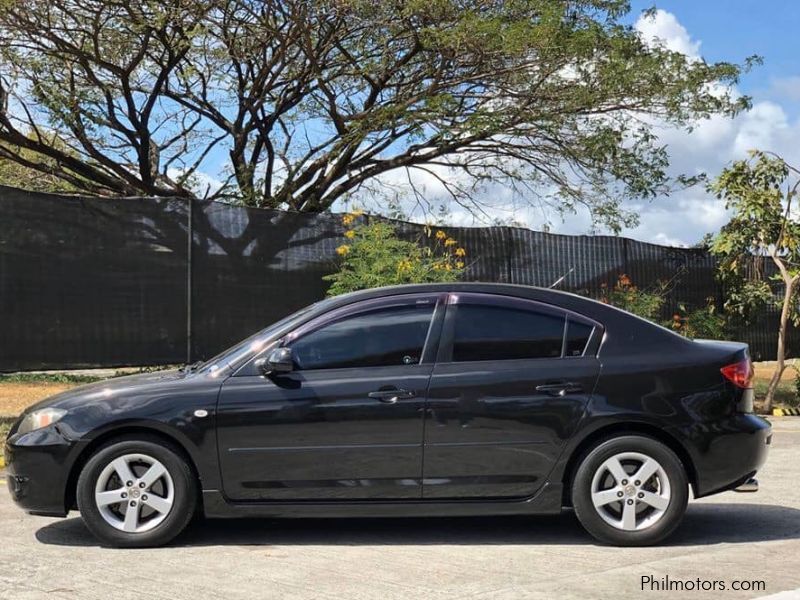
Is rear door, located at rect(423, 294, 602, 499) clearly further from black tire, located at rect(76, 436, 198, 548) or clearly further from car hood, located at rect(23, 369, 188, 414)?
car hood, located at rect(23, 369, 188, 414)

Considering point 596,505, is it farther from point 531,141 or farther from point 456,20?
point 531,141

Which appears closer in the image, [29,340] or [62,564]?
[62,564]

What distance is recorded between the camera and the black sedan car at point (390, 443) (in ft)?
19.3

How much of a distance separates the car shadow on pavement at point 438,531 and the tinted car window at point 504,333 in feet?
3.87

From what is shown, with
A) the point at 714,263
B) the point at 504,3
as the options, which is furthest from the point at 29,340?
the point at 714,263

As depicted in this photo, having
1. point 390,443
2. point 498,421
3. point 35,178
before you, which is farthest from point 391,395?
point 35,178

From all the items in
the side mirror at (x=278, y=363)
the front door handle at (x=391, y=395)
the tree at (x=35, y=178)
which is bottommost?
the front door handle at (x=391, y=395)

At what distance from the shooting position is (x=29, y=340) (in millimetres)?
10586

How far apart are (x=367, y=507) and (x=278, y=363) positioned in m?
1.01

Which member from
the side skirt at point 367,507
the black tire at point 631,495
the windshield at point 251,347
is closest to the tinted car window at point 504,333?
the black tire at point 631,495

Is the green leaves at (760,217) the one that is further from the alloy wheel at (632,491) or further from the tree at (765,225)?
the alloy wheel at (632,491)

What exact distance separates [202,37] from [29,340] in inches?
277

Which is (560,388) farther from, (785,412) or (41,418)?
(785,412)

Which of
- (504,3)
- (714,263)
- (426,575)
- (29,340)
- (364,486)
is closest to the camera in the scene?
(426,575)
